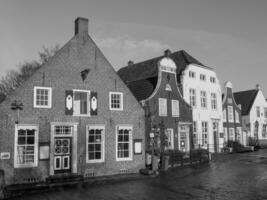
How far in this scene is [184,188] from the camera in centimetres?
1505

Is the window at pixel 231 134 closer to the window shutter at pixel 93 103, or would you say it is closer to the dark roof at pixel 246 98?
the dark roof at pixel 246 98

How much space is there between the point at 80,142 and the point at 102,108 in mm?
2789

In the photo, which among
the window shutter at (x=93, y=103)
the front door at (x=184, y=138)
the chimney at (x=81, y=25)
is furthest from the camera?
the front door at (x=184, y=138)

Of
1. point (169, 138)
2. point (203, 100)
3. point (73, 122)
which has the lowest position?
point (169, 138)

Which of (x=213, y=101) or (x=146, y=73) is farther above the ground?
(x=146, y=73)

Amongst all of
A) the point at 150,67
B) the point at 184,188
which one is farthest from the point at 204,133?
the point at 184,188

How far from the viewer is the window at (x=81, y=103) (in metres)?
19.1

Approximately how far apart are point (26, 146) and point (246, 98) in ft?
129

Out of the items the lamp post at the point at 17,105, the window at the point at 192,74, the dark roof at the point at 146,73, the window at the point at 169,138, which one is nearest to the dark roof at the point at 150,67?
the dark roof at the point at 146,73

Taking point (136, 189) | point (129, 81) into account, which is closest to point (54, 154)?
point (136, 189)

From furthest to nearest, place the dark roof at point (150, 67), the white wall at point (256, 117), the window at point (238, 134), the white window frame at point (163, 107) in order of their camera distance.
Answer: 1. the white wall at point (256, 117)
2. the window at point (238, 134)
3. the dark roof at point (150, 67)
4. the white window frame at point (163, 107)

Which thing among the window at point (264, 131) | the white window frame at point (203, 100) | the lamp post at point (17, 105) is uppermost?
the white window frame at point (203, 100)

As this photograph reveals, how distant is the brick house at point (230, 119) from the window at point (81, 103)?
23607 millimetres

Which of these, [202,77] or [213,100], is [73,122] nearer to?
[202,77]
